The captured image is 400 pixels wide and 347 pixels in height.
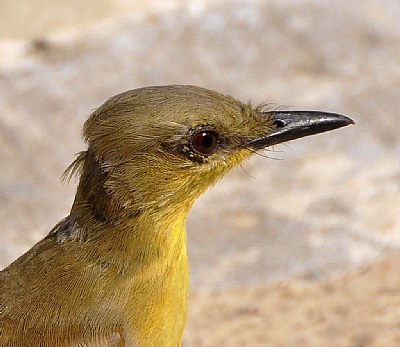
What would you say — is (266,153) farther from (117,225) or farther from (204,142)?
(117,225)

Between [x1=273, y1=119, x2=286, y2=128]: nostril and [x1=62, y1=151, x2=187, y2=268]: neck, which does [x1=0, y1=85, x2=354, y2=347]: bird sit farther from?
[x1=273, y1=119, x2=286, y2=128]: nostril

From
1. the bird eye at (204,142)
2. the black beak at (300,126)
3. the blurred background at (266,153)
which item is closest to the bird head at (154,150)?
the bird eye at (204,142)

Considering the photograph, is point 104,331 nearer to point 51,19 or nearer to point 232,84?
point 232,84

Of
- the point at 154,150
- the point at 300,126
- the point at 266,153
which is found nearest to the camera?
the point at 154,150

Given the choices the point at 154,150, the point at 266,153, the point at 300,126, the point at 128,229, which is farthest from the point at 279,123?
the point at 266,153

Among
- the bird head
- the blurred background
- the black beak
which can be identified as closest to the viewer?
the bird head

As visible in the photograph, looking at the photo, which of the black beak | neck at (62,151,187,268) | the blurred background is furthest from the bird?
the blurred background

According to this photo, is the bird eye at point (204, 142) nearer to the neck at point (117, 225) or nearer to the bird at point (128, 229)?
the bird at point (128, 229)
